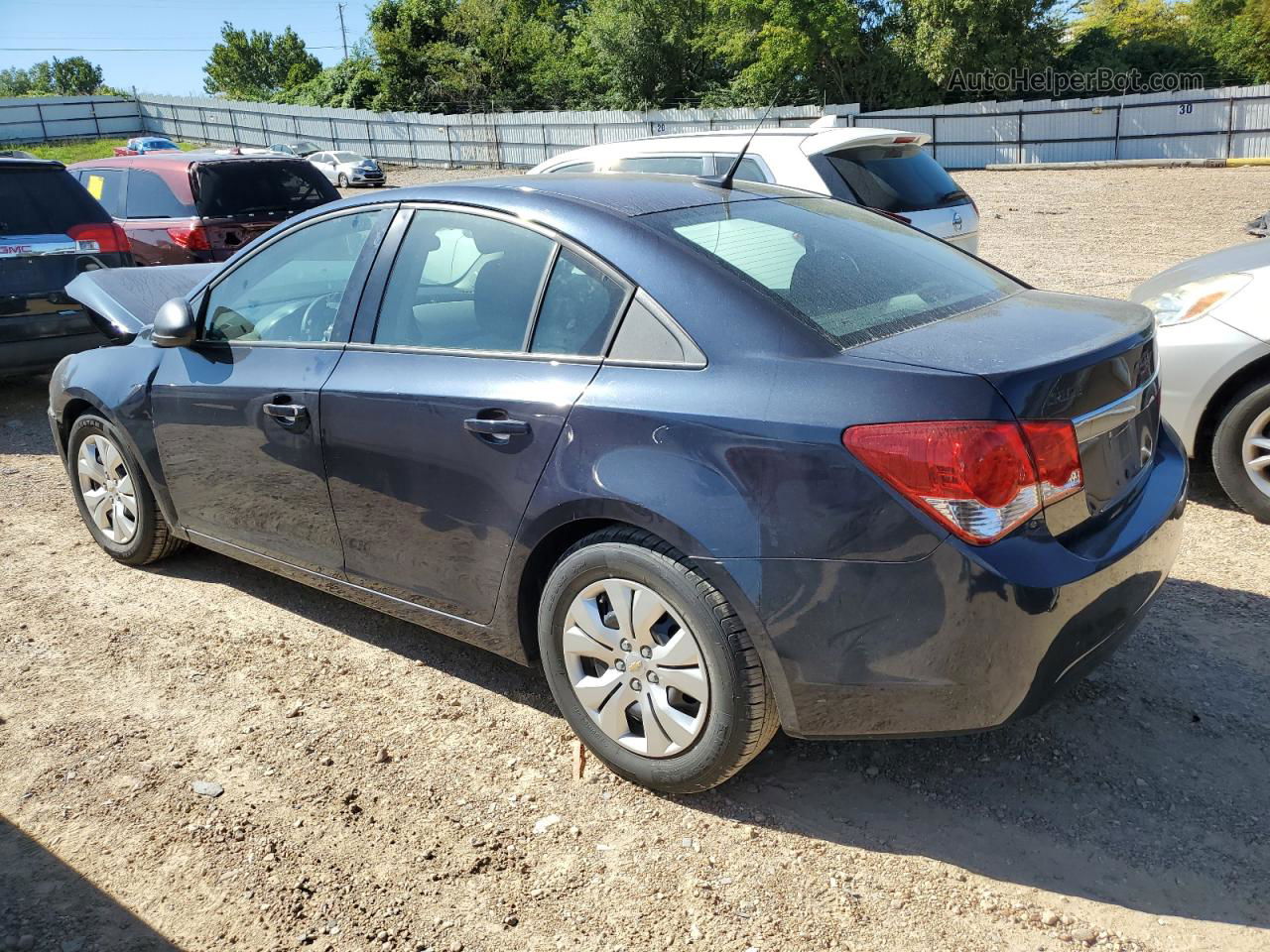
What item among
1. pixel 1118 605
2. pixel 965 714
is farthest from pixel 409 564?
pixel 1118 605

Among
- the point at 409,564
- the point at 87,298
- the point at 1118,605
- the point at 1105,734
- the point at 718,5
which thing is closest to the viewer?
the point at 1118,605

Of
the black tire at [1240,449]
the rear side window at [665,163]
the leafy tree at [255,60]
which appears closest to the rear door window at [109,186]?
the rear side window at [665,163]

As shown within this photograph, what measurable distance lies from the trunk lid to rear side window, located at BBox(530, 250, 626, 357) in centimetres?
72

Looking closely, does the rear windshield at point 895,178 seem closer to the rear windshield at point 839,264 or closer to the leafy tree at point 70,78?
the rear windshield at point 839,264

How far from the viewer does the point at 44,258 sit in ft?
24.3

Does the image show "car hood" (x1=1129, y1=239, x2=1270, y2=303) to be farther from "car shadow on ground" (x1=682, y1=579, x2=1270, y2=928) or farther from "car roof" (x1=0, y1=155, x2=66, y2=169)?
"car roof" (x1=0, y1=155, x2=66, y2=169)

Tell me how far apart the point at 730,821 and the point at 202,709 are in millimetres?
1838

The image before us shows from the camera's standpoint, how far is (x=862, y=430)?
2.47 meters

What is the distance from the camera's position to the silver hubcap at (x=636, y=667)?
110 inches

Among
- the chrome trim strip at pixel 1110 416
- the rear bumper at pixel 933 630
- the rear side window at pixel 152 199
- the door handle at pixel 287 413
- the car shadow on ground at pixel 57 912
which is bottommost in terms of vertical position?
the car shadow on ground at pixel 57 912

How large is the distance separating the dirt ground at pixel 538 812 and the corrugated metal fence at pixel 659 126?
18.1 meters

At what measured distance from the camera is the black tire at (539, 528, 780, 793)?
267 centimetres

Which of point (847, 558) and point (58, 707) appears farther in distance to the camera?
point (58, 707)

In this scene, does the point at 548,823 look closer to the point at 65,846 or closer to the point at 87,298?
the point at 65,846
